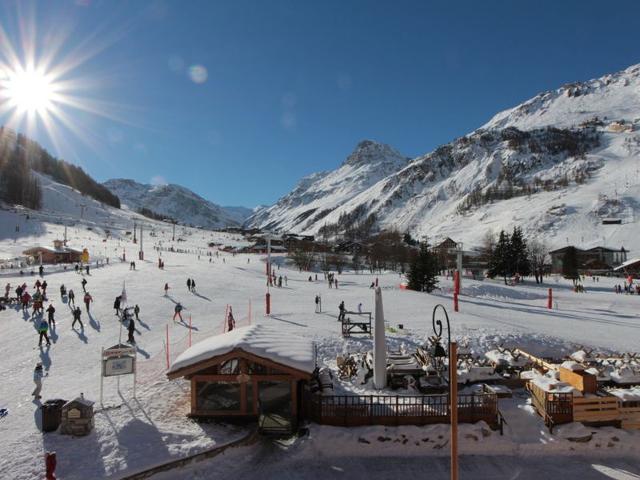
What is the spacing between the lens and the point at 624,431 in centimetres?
1201

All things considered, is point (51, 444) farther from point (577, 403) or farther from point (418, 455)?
point (577, 403)

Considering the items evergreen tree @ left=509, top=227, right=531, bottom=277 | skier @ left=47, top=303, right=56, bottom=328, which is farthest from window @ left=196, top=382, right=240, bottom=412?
evergreen tree @ left=509, top=227, right=531, bottom=277

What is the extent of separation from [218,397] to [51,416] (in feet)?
13.9

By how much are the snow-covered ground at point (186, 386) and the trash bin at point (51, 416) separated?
0.62ft

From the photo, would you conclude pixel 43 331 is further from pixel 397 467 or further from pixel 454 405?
pixel 454 405

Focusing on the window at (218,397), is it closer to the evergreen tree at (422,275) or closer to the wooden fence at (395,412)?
the wooden fence at (395,412)

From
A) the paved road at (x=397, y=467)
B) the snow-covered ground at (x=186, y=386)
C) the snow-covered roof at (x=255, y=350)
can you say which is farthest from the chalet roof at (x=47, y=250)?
the paved road at (x=397, y=467)

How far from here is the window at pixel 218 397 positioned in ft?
38.9

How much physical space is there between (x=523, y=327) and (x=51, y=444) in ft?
74.3

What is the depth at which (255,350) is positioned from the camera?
11508mm

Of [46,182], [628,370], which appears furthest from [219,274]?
[46,182]

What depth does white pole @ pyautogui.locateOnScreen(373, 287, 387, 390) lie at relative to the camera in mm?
13438

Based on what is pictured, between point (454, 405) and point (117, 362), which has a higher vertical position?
point (454, 405)

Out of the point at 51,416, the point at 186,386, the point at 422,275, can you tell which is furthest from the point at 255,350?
the point at 422,275
